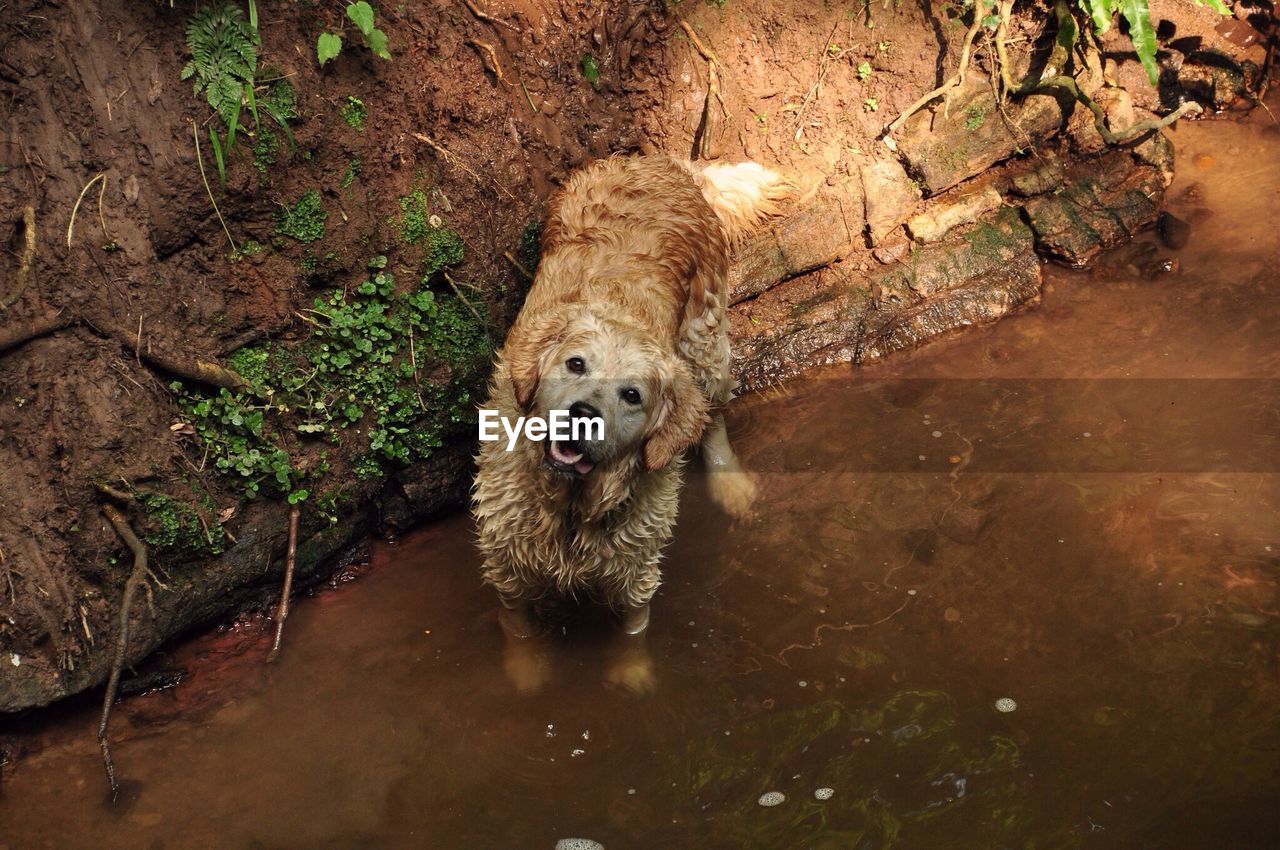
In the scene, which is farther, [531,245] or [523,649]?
[531,245]

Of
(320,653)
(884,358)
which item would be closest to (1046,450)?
(884,358)

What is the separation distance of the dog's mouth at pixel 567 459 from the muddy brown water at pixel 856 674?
3.99 feet

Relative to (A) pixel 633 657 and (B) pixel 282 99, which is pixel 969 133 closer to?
(A) pixel 633 657

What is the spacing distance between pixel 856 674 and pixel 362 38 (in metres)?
3.72

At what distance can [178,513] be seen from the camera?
4.66 m

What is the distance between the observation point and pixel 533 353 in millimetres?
4148

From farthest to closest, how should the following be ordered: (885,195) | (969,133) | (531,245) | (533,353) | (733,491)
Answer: (969,133)
(885,195)
(531,245)
(733,491)
(533,353)

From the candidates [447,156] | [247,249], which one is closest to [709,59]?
[447,156]

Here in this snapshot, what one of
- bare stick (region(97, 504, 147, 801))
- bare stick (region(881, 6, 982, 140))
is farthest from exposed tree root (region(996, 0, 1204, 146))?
bare stick (region(97, 504, 147, 801))

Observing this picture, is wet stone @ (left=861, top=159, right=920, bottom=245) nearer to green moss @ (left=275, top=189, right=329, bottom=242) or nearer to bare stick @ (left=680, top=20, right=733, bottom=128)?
bare stick @ (left=680, top=20, right=733, bottom=128)

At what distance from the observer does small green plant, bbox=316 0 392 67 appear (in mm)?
4562

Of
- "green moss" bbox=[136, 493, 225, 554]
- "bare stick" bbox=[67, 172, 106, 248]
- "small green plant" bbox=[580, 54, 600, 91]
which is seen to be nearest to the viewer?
"bare stick" bbox=[67, 172, 106, 248]

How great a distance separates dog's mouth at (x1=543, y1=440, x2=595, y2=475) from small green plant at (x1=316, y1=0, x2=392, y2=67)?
2.12 metres

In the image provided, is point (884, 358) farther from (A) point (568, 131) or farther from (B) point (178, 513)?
(B) point (178, 513)
